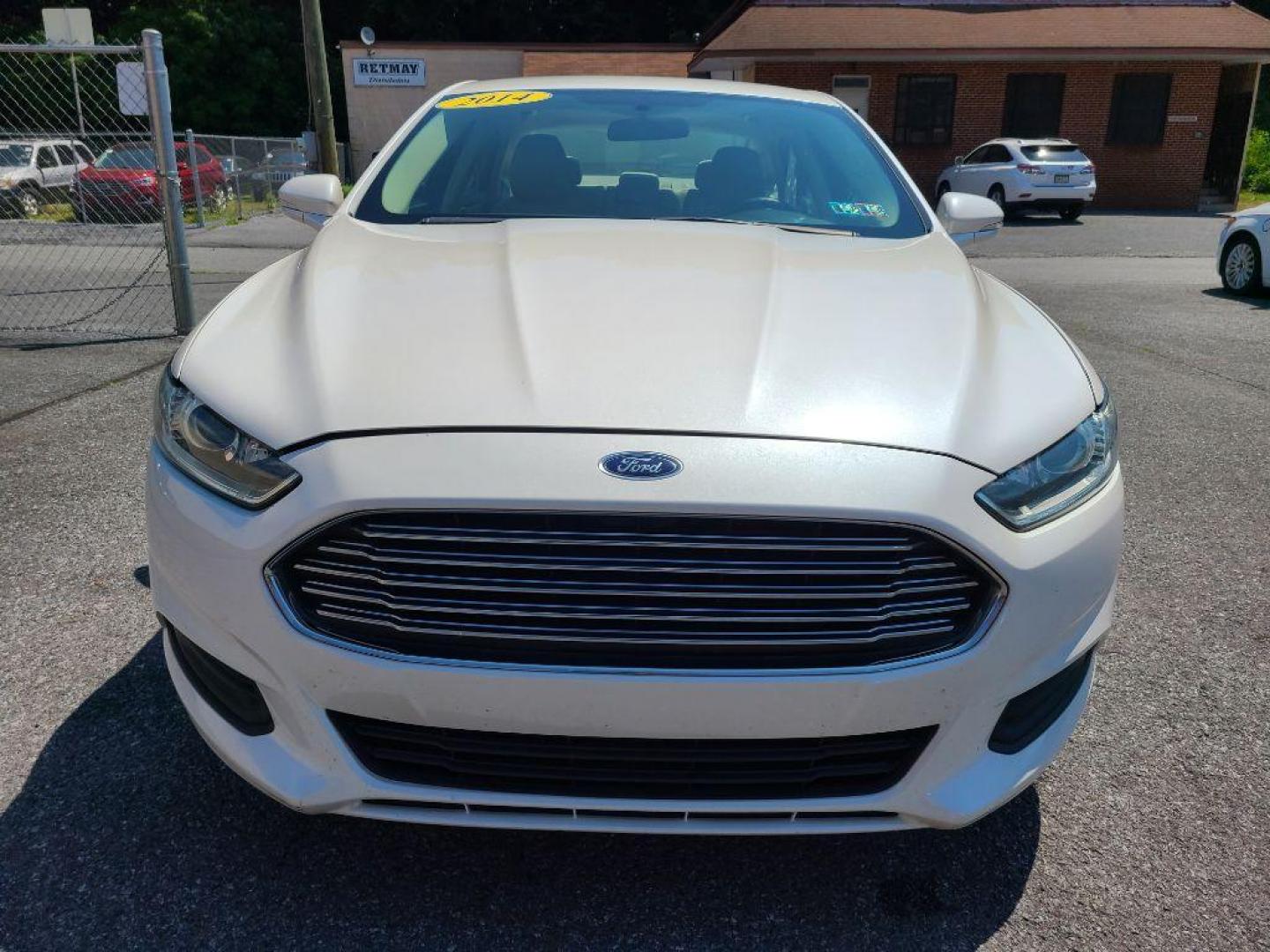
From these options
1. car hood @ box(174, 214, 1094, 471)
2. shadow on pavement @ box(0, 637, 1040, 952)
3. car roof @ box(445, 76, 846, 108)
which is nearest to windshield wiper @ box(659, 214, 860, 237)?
car hood @ box(174, 214, 1094, 471)

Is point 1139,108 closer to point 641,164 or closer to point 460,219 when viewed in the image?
point 641,164

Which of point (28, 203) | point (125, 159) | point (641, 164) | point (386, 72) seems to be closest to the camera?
point (641, 164)

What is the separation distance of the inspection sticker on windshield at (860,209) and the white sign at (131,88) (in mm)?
5389

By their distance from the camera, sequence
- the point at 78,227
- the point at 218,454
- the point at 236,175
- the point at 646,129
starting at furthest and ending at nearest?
the point at 236,175 < the point at 78,227 < the point at 646,129 < the point at 218,454

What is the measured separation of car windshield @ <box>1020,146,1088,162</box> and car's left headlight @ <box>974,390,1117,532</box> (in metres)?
20.9

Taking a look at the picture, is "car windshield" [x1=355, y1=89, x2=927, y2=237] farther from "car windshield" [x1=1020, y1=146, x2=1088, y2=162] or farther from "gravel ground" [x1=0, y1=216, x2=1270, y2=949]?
"car windshield" [x1=1020, y1=146, x2=1088, y2=162]

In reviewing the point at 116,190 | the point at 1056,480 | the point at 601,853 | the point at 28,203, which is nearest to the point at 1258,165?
the point at 116,190

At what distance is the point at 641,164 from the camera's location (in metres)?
3.52

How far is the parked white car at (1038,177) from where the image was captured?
20.9 m

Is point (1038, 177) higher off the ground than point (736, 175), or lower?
A: lower

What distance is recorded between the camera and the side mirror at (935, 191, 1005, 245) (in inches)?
141

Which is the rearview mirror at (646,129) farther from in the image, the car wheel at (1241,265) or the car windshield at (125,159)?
the car wheel at (1241,265)

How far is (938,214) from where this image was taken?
11.9 ft

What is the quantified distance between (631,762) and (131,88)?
6.82 metres
